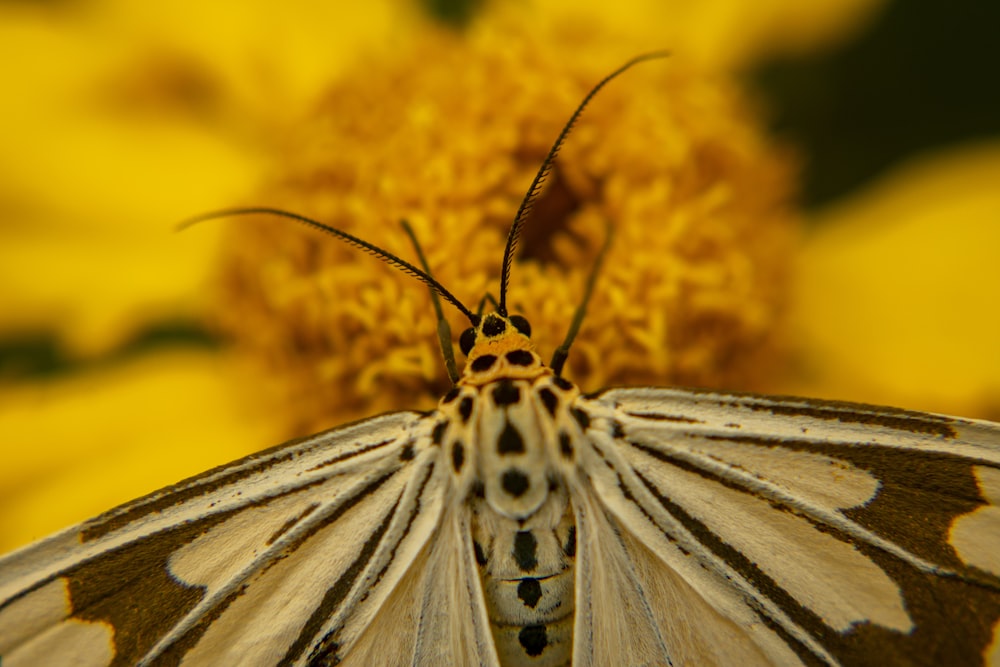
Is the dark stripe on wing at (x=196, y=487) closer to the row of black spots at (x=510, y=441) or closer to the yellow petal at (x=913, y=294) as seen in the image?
the row of black spots at (x=510, y=441)

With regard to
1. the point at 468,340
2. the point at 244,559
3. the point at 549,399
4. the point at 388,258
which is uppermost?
the point at 388,258

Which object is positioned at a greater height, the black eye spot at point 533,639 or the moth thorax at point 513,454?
the moth thorax at point 513,454

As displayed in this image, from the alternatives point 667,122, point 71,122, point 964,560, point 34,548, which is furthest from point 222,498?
point 71,122

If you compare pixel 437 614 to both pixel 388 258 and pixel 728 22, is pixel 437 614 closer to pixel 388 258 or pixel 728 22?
pixel 388 258

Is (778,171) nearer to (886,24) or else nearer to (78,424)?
(886,24)

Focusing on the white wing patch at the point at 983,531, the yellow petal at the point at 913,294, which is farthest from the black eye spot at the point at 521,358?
Result: the yellow petal at the point at 913,294

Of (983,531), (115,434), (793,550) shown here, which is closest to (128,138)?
(115,434)

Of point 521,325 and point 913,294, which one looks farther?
point 913,294

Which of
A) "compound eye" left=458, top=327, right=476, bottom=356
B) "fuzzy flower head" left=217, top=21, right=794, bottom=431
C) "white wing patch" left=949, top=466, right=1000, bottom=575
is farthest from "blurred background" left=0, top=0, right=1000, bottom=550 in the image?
"white wing patch" left=949, top=466, right=1000, bottom=575
